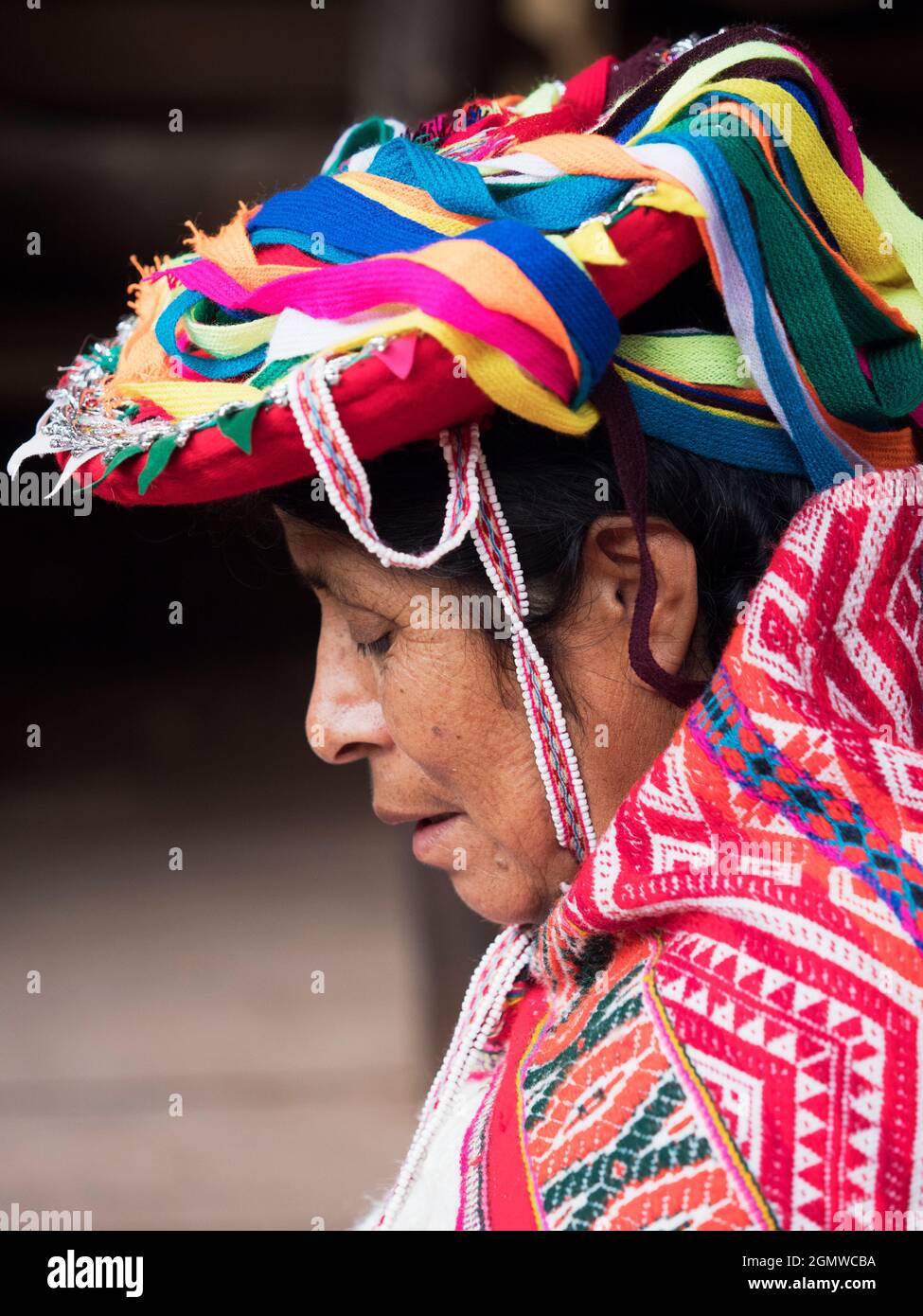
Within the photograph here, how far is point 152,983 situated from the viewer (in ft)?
13.9

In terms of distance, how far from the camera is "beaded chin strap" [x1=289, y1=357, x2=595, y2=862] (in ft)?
3.47

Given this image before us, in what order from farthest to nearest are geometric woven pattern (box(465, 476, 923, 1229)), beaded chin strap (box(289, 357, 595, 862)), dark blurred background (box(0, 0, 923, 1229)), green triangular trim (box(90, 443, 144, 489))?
1. dark blurred background (box(0, 0, 923, 1229))
2. green triangular trim (box(90, 443, 144, 489))
3. beaded chin strap (box(289, 357, 595, 862))
4. geometric woven pattern (box(465, 476, 923, 1229))

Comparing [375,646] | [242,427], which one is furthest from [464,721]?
[242,427]

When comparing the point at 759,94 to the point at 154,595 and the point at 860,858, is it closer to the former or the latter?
the point at 860,858

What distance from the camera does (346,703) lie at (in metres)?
1.36

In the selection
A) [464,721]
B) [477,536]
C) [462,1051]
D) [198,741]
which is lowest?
[462,1051]

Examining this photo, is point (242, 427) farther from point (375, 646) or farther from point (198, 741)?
point (198, 741)

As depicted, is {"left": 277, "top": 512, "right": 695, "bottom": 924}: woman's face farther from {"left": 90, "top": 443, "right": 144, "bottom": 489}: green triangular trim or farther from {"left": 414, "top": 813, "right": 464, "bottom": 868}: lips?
{"left": 90, "top": 443, "right": 144, "bottom": 489}: green triangular trim

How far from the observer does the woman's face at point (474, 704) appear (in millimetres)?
1252

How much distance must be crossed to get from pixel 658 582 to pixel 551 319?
0.31 metres

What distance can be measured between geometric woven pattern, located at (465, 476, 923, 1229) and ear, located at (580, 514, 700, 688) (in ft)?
0.45

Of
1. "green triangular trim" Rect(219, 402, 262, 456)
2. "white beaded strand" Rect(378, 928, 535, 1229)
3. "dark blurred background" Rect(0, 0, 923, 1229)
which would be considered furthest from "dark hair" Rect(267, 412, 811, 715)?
"dark blurred background" Rect(0, 0, 923, 1229)

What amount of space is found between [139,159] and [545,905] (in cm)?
430

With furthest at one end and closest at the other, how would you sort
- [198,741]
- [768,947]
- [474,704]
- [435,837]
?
[198,741] → [435,837] → [474,704] → [768,947]
